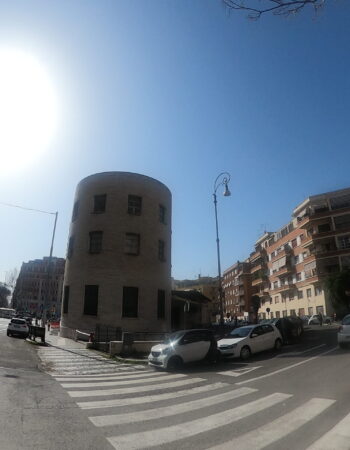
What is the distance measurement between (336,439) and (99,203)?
2435 centimetres

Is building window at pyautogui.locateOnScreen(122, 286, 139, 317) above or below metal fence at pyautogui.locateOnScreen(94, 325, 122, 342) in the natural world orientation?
above

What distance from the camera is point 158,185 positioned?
29484mm

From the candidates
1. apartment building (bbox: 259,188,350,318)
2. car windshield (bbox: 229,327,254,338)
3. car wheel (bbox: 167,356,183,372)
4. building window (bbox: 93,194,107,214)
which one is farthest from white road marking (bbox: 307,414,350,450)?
apartment building (bbox: 259,188,350,318)

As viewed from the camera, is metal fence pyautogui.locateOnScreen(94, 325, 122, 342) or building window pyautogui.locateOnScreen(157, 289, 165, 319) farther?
building window pyautogui.locateOnScreen(157, 289, 165, 319)

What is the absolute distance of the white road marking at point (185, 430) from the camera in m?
5.26

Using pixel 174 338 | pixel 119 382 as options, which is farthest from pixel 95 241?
pixel 119 382

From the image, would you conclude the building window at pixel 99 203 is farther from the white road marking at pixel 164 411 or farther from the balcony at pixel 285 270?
the balcony at pixel 285 270

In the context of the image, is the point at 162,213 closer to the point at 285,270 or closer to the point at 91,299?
the point at 91,299

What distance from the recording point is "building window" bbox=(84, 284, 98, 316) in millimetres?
25016

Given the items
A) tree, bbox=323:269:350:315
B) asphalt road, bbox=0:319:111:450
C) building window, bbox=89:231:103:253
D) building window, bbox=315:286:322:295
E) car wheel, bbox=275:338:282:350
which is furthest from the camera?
building window, bbox=315:286:322:295

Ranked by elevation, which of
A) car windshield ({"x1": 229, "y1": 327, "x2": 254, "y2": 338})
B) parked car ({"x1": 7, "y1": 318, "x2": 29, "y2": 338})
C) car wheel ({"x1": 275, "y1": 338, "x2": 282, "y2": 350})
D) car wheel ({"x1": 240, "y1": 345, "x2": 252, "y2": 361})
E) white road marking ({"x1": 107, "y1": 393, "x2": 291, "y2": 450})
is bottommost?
white road marking ({"x1": 107, "y1": 393, "x2": 291, "y2": 450})

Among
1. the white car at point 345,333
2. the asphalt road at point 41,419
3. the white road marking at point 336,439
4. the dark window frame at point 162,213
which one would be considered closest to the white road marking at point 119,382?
the asphalt road at point 41,419

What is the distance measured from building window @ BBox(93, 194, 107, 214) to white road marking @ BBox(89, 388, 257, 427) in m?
20.5

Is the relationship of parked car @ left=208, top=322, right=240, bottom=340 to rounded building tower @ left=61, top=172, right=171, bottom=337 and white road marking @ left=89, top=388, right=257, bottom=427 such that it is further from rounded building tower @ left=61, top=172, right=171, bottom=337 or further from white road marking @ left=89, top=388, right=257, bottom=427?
white road marking @ left=89, top=388, right=257, bottom=427
